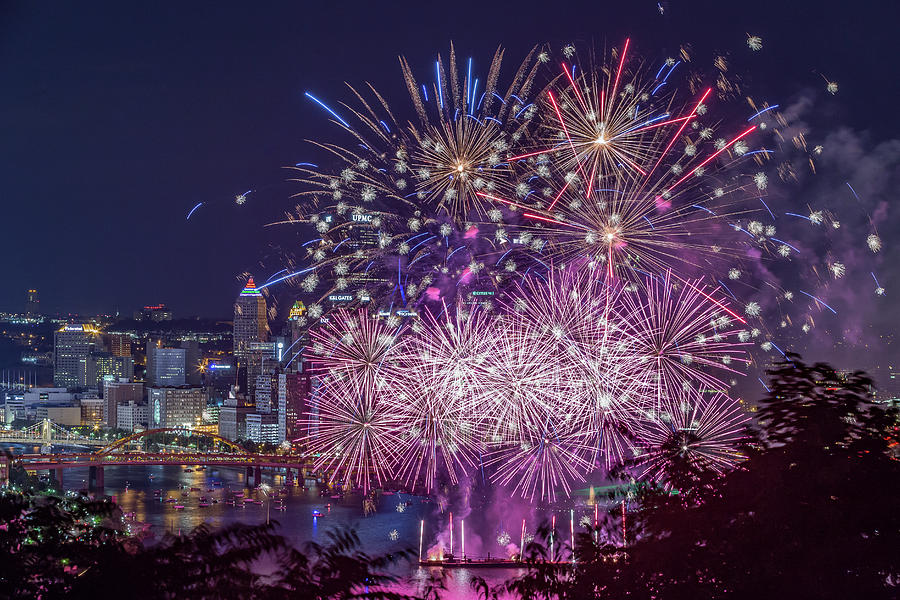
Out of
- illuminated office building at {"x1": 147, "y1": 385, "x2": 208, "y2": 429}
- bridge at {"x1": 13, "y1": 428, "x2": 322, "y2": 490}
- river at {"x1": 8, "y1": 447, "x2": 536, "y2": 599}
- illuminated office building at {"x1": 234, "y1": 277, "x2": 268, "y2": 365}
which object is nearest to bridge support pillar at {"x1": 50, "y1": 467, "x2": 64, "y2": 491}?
bridge at {"x1": 13, "y1": 428, "x2": 322, "y2": 490}

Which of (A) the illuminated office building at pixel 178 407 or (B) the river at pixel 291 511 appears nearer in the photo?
(B) the river at pixel 291 511

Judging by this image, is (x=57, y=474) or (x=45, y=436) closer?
(x=57, y=474)

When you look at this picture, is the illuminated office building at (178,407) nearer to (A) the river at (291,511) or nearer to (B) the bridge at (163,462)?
(A) the river at (291,511)

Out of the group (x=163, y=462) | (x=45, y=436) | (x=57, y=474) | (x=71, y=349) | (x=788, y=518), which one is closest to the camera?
(x=788, y=518)

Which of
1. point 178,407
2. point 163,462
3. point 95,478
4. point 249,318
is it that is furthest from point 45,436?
point 163,462

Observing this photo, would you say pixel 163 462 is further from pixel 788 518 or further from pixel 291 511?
pixel 788 518

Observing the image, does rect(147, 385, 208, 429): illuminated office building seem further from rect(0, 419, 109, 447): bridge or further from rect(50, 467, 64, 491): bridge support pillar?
rect(50, 467, 64, 491): bridge support pillar

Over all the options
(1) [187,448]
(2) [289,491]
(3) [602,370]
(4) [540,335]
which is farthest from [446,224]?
(1) [187,448]

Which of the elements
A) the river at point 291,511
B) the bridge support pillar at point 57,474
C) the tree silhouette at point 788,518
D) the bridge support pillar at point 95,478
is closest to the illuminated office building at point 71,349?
the river at point 291,511
